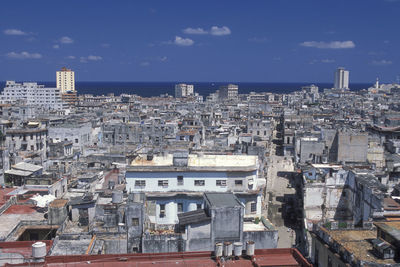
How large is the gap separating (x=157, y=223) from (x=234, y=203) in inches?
443

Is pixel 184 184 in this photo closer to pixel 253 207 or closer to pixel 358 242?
pixel 253 207

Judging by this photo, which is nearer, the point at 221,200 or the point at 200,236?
the point at 200,236

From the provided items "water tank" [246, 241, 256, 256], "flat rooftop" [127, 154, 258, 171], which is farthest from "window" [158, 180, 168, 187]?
"water tank" [246, 241, 256, 256]

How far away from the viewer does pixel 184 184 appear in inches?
1464

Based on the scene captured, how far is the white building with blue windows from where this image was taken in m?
36.7

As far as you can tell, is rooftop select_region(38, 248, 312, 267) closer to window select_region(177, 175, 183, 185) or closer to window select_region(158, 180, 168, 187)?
window select_region(177, 175, 183, 185)

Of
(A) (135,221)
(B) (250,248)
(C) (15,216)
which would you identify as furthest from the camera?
(C) (15,216)

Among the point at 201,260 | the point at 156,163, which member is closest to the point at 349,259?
the point at 201,260

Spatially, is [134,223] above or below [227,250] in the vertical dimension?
below

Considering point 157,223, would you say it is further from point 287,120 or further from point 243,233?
point 287,120


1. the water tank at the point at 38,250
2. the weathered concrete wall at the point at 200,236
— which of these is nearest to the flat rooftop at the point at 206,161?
the weathered concrete wall at the point at 200,236

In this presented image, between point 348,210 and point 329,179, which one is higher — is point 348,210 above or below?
below

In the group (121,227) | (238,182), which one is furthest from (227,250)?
(238,182)

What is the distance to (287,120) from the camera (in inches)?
4203
